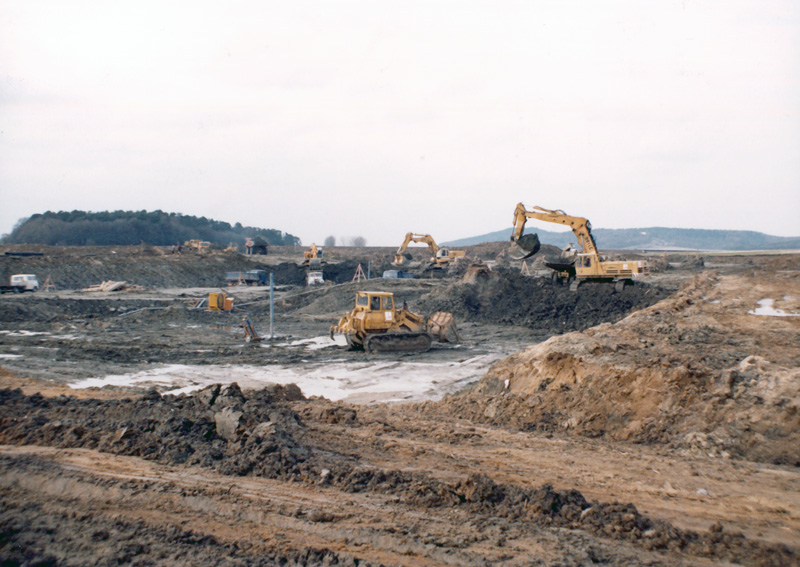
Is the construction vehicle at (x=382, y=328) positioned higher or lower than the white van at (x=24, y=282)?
lower

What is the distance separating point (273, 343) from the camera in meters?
19.7

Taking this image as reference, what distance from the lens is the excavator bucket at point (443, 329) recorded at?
19219 mm

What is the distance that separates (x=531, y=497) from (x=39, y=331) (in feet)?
73.0

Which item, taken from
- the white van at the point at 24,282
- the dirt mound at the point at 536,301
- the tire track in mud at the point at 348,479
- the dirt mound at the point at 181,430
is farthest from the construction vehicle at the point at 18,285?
the dirt mound at the point at 181,430

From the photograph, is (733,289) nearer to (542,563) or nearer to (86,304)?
(542,563)

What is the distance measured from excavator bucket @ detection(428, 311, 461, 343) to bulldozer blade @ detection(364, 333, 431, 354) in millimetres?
985

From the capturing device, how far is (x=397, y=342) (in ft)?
58.7

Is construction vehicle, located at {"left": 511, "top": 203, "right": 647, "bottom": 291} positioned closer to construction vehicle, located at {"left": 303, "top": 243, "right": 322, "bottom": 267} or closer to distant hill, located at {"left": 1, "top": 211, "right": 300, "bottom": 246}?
construction vehicle, located at {"left": 303, "top": 243, "right": 322, "bottom": 267}

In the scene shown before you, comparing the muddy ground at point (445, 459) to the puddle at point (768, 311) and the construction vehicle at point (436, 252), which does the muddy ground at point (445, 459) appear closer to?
the puddle at point (768, 311)

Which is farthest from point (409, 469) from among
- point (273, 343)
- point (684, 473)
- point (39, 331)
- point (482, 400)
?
point (39, 331)

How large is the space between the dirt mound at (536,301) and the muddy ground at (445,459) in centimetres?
887

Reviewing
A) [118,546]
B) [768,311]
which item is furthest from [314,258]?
[118,546]

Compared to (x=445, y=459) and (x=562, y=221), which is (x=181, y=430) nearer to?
(x=445, y=459)

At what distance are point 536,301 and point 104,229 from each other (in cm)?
6259
